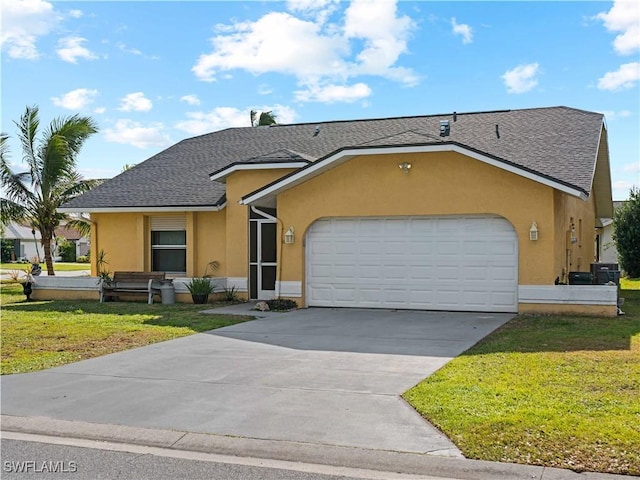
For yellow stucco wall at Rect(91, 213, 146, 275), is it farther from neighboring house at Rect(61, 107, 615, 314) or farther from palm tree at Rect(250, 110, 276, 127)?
palm tree at Rect(250, 110, 276, 127)

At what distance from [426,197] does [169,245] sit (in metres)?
8.97

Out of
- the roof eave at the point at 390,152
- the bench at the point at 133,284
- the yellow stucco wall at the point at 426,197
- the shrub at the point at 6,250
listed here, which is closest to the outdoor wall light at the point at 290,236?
the yellow stucco wall at the point at 426,197

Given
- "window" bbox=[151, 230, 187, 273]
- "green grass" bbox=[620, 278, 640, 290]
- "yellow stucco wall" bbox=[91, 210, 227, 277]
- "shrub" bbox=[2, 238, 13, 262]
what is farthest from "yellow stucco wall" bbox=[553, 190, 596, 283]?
"shrub" bbox=[2, 238, 13, 262]

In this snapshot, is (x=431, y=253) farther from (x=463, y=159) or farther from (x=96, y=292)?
(x=96, y=292)

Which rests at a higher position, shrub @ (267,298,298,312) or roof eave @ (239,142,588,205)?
roof eave @ (239,142,588,205)

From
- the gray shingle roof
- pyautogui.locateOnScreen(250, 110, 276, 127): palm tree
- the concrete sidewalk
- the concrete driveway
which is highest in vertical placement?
pyautogui.locateOnScreen(250, 110, 276, 127): palm tree

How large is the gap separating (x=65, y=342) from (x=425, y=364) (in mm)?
6605

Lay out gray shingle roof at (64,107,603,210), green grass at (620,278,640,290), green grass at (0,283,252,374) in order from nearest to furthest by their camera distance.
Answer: green grass at (0,283,252,374)
gray shingle roof at (64,107,603,210)
green grass at (620,278,640,290)

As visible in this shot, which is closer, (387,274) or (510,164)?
(510,164)

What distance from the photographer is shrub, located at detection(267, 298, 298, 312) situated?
1638 cm

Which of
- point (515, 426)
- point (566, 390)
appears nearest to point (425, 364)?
point (566, 390)

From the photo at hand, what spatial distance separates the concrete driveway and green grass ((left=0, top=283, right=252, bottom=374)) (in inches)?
27.7

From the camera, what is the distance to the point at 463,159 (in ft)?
50.2

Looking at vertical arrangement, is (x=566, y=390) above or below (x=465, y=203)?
below
